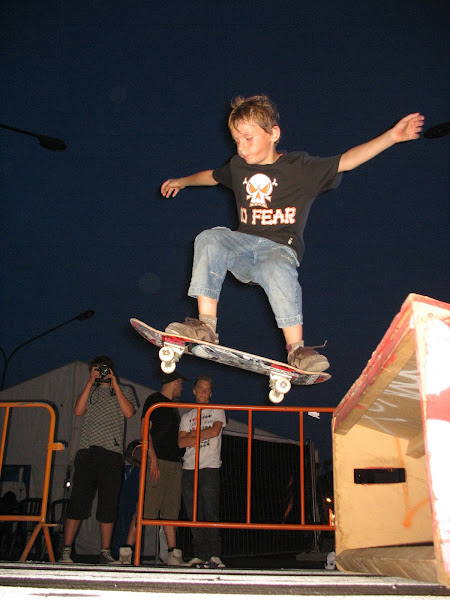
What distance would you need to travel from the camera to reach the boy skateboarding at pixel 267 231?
12.6ft

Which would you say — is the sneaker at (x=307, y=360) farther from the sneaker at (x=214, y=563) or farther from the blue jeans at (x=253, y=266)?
the sneaker at (x=214, y=563)

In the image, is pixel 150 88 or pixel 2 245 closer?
pixel 150 88

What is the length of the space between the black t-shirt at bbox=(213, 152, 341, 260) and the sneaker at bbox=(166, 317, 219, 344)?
0.92 metres

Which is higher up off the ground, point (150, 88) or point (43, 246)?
point (150, 88)

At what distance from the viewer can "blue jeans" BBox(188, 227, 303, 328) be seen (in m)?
3.83

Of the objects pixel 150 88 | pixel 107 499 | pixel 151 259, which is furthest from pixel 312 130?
pixel 107 499

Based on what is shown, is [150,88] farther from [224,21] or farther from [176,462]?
[176,462]

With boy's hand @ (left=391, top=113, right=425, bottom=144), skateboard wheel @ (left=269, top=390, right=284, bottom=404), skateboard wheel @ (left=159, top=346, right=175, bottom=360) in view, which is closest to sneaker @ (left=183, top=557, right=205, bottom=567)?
skateboard wheel @ (left=269, top=390, right=284, bottom=404)

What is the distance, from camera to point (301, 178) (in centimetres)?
399

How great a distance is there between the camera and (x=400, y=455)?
2.87 metres

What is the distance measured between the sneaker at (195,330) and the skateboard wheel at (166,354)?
0.22 meters

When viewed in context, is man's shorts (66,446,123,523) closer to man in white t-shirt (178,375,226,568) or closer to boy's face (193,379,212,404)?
man in white t-shirt (178,375,226,568)

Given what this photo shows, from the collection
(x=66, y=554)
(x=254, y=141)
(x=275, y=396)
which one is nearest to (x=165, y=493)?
(x=66, y=554)

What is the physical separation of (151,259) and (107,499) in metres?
9.14
